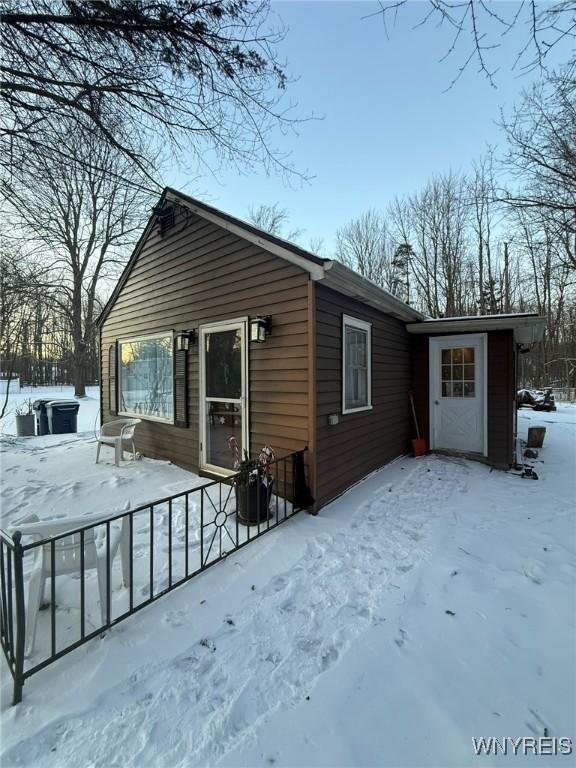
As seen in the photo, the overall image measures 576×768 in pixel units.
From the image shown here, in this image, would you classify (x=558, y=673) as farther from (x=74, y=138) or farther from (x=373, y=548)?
(x=74, y=138)

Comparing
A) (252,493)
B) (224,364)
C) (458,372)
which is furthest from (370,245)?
(252,493)

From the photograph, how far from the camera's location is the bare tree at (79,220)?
382cm

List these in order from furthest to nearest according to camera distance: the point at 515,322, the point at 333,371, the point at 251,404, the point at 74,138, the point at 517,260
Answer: the point at 517,260 → the point at 515,322 → the point at 251,404 → the point at 333,371 → the point at 74,138

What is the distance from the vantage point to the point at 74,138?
3684 millimetres

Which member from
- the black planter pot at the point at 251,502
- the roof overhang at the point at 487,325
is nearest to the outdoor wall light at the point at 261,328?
the black planter pot at the point at 251,502

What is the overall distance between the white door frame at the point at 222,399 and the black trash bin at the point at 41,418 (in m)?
6.36

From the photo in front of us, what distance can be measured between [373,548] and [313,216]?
821 centimetres

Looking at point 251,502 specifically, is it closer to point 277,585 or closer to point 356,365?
point 277,585

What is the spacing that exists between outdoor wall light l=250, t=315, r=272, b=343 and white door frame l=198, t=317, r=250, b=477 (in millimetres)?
321

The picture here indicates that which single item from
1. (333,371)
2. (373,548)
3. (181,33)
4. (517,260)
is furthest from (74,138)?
(517,260)

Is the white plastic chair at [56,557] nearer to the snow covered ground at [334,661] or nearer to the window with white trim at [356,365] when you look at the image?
the snow covered ground at [334,661]

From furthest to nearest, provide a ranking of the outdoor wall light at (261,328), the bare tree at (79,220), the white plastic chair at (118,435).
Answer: the white plastic chair at (118,435)
the outdoor wall light at (261,328)
the bare tree at (79,220)

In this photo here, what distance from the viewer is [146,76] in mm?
3307

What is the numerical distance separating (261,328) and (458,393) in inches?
166
